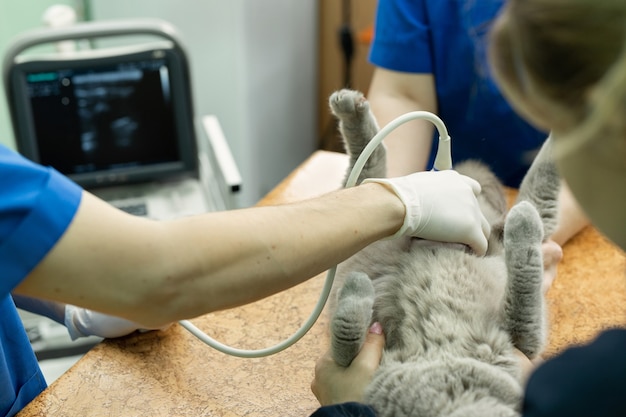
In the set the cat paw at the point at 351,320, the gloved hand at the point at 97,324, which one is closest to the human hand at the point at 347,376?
the cat paw at the point at 351,320

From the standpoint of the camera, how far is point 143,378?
36.6 inches

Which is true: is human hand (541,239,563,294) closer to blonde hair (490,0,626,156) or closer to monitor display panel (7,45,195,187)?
blonde hair (490,0,626,156)

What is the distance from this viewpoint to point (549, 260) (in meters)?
1.05

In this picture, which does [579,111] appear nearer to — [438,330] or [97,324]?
[438,330]

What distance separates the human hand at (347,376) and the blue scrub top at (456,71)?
546 mm

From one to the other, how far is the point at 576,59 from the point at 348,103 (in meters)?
0.57

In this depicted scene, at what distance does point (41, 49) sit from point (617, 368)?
224cm

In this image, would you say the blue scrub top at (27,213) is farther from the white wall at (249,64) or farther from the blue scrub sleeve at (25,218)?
the white wall at (249,64)

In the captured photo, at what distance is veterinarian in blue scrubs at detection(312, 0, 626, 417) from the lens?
0.44 m

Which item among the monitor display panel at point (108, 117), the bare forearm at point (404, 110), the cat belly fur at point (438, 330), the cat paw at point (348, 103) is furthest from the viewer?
the monitor display panel at point (108, 117)

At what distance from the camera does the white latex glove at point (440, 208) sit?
84cm

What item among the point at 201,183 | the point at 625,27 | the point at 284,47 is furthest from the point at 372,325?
the point at 284,47

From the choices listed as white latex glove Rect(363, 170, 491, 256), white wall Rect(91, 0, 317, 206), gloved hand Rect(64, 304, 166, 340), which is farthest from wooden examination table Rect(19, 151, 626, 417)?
white wall Rect(91, 0, 317, 206)

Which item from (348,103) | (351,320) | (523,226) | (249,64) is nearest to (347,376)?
(351,320)
